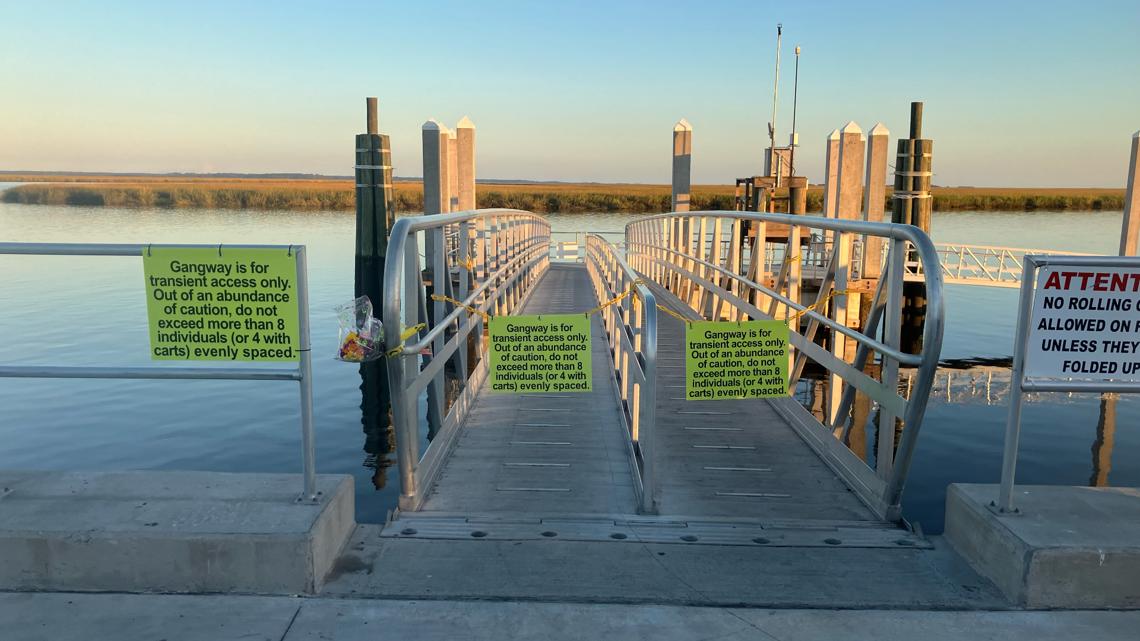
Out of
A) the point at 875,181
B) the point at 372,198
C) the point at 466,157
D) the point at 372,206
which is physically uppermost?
the point at 466,157

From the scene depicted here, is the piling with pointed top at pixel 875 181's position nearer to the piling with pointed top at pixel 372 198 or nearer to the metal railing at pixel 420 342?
the piling with pointed top at pixel 372 198

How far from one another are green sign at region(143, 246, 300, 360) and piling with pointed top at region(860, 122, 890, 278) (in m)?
15.2

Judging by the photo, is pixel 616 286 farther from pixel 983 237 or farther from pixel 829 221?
pixel 983 237

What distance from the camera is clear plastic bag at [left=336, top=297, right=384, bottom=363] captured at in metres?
3.88

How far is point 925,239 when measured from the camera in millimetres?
3492

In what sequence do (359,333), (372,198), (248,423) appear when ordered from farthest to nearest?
(372,198) → (248,423) → (359,333)

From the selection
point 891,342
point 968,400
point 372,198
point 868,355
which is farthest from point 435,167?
point 891,342

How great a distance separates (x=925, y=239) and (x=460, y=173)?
16306 millimetres

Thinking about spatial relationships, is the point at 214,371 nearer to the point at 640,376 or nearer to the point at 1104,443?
the point at 640,376

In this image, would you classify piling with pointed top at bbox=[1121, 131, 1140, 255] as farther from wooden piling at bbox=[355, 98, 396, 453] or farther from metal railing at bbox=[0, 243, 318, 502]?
metal railing at bbox=[0, 243, 318, 502]

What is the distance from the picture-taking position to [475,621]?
2852 millimetres

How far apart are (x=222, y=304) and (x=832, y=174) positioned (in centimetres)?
1630

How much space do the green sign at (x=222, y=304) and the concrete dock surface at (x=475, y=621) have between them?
976 millimetres

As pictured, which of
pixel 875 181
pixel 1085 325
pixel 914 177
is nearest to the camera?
pixel 1085 325
